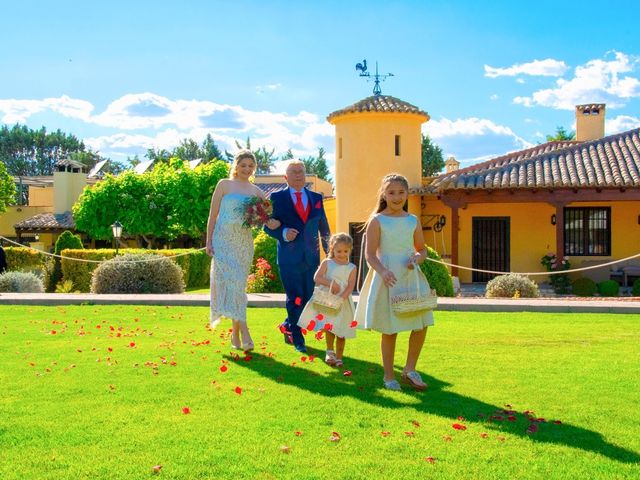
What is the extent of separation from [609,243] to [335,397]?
1853 centimetres

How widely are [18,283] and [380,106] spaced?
445 inches

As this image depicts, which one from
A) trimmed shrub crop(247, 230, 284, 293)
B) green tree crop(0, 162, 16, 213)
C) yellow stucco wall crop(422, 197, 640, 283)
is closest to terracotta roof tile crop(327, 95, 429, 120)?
yellow stucco wall crop(422, 197, 640, 283)

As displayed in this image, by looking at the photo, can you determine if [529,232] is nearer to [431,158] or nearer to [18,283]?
[18,283]

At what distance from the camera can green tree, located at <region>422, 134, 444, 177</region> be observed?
56.2 m

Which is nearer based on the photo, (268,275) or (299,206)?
(299,206)

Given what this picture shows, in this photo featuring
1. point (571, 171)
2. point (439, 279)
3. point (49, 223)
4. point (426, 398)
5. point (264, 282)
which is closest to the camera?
point (426, 398)

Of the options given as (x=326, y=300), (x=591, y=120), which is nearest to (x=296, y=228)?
(x=326, y=300)

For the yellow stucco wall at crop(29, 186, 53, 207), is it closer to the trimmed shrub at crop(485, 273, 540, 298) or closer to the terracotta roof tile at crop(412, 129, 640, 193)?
the terracotta roof tile at crop(412, 129, 640, 193)

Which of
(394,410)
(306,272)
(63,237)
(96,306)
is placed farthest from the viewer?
Result: (63,237)

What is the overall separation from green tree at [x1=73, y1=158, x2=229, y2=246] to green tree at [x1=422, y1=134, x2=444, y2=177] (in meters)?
19.8

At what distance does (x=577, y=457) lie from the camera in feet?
13.4

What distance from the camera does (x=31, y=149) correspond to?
87125 mm

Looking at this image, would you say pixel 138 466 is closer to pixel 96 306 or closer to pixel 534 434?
pixel 534 434

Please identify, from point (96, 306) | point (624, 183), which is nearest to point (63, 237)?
point (96, 306)
